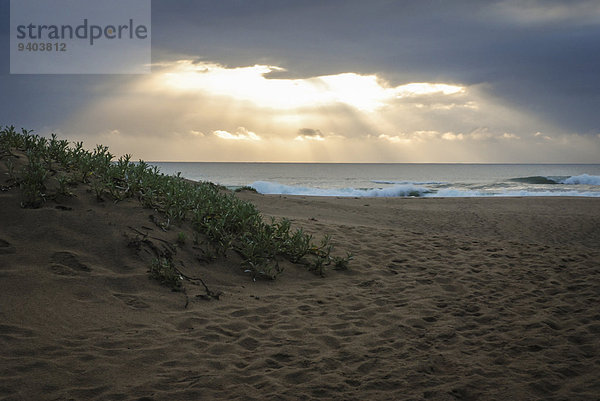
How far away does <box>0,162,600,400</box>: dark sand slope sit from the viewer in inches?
122

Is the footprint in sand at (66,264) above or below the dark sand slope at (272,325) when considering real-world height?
above

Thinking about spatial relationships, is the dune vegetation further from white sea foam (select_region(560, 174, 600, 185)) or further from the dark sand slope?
white sea foam (select_region(560, 174, 600, 185))

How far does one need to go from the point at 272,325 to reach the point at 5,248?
330 cm

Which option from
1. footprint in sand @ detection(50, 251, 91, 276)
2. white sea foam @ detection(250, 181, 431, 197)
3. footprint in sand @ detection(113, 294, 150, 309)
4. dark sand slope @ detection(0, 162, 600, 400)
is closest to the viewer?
dark sand slope @ detection(0, 162, 600, 400)

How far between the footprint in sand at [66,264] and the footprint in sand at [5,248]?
1.52 ft

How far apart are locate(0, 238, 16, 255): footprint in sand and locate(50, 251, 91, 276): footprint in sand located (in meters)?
0.46

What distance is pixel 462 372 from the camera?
3365 millimetres

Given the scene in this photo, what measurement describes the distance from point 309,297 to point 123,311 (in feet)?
7.17

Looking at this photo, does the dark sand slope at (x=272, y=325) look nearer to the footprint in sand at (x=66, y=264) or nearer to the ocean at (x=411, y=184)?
the footprint in sand at (x=66, y=264)

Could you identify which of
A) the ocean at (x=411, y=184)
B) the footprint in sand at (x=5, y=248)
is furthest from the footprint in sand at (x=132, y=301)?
the ocean at (x=411, y=184)

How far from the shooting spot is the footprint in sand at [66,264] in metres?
4.61

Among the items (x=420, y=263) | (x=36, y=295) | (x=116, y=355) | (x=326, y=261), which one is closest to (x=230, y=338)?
(x=116, y=355)

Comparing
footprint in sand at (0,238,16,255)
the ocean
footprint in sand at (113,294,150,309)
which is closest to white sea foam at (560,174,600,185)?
the ocean

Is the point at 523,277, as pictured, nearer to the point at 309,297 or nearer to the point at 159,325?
the point at 309,297
